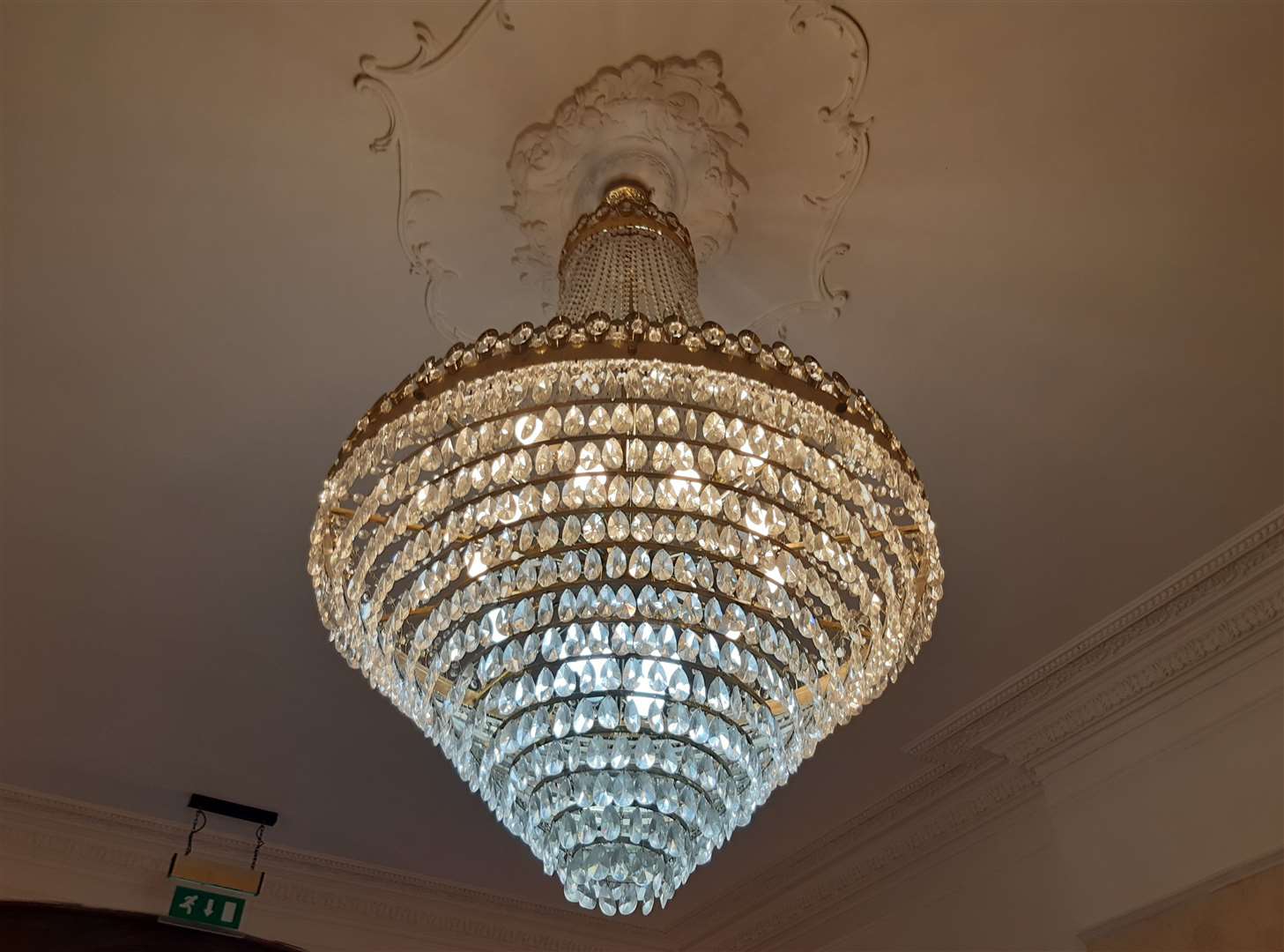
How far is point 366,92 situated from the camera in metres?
1.62

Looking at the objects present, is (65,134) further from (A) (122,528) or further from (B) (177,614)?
(B) (177,614)

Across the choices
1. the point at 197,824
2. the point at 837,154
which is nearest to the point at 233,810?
the point at 197,824

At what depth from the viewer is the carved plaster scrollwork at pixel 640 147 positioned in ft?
5.26

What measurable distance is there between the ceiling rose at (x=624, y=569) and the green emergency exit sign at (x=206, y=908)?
244 centimetres

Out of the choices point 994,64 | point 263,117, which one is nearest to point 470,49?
point 263,117

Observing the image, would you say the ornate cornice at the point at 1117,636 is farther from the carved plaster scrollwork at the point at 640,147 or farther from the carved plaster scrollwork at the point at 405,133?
the carved plaster scrollwork at the point at 405,133

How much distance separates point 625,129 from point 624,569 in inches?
30.7

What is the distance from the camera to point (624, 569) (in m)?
1.21

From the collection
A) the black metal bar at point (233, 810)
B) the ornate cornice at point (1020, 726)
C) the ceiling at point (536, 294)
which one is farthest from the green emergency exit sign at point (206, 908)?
the ornate cornice at point (1020, 726)

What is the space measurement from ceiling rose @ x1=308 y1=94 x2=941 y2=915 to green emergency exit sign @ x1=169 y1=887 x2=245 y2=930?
8.02 feet

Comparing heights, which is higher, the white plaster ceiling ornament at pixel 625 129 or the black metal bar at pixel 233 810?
the white plaster ceiling ornament at pixel 625 129

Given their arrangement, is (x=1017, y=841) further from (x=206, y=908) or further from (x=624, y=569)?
(x=206, y=908)

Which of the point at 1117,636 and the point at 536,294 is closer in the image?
the point at 536,294

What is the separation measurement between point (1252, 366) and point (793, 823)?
1990 mm
